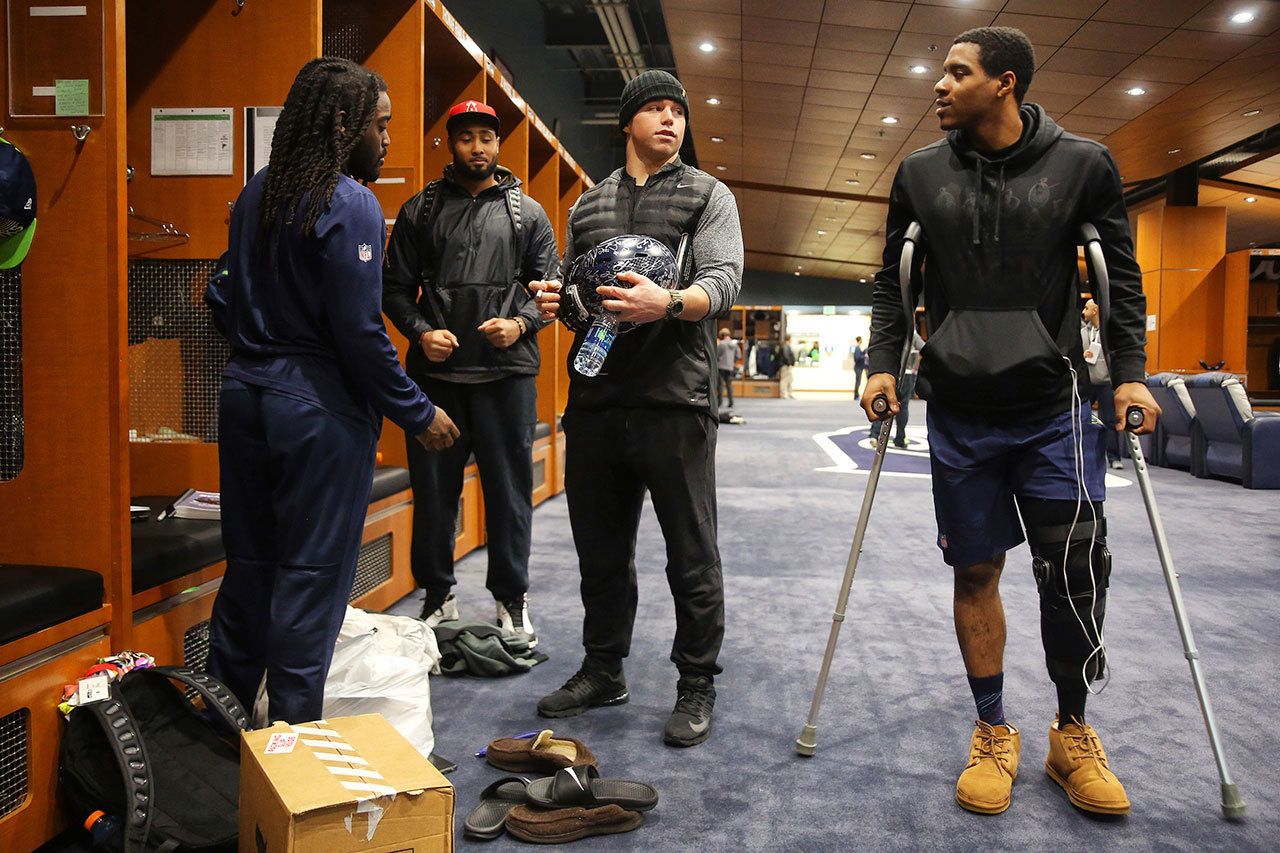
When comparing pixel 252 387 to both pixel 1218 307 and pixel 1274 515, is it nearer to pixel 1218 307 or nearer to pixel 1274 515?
pixel 1274 515

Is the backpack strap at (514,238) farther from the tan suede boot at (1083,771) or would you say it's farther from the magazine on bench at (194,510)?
the tan suede boot at (1083,771)

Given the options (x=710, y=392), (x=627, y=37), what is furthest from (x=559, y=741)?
(x=627, y=37)

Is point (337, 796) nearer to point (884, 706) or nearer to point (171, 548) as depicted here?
point (171, 548)

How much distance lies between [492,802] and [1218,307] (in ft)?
47.9

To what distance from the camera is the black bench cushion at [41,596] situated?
161 centimetres

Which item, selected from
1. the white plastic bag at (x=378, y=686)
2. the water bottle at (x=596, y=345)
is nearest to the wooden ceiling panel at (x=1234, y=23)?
the water bottle at (x=596, y=345)

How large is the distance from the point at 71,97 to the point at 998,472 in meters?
2.05

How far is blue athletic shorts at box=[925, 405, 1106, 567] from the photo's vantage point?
192cm

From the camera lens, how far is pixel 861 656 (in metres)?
3.03

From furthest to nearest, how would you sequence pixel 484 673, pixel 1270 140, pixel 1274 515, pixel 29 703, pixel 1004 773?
1. pixel 1270 140
2. pixel 1274 515
3. pixel 484 673
4. pixel 1004 773
5. pixel 29 703

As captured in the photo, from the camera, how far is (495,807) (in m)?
1.89

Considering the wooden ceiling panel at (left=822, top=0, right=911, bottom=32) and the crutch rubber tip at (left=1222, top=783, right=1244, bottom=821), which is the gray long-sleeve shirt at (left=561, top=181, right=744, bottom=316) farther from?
the wooden ceiling panel at (left=822, top=0, right=911, bottom=32)

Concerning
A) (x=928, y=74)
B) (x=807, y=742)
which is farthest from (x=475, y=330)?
(x=928, y=74)

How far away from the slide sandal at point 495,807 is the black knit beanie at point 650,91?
1.55 metres
